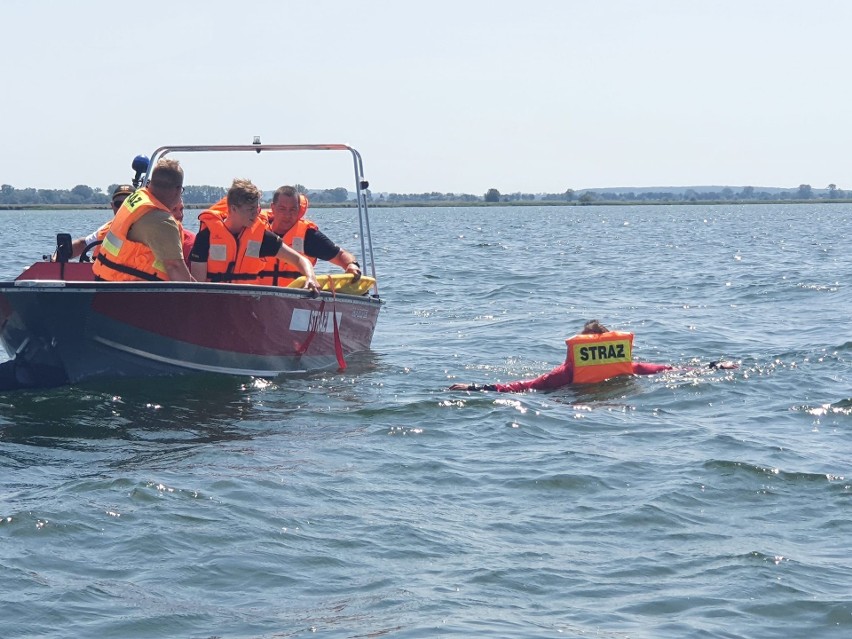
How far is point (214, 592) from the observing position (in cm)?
556

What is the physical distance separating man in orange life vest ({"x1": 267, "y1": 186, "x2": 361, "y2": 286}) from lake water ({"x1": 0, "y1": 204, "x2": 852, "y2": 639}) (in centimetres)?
112

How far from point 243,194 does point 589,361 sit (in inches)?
126

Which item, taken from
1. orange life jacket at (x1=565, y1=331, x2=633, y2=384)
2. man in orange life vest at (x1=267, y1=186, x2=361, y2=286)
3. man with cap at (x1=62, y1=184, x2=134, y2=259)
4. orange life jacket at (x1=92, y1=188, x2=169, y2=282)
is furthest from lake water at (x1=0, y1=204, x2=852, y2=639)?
man with cap at (x1=62, y1=184, x2=134, y2=259)

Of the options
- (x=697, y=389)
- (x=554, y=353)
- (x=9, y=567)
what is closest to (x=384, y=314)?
(x=554, y=353)

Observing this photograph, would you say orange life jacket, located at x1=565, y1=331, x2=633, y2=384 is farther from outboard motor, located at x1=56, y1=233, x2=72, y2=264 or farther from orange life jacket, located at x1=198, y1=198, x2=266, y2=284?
outboard motor, located at x1=56, y1=233, x2=72, y2=264

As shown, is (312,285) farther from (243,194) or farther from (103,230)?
(103,230)

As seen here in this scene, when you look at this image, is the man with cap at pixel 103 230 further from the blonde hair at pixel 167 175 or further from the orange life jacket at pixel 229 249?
the blonde hair at pixel 167 175

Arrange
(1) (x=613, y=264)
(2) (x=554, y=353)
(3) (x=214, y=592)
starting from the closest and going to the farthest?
(3) (x=214, y=592) → (2) (x=554, y=353) → (1) (x=613, y=264)

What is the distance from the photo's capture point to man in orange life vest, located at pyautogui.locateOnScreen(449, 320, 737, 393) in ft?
34.4

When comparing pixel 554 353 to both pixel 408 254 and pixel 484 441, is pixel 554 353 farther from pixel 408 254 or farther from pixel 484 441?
pixel 408 254

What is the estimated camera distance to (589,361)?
34.6 ft

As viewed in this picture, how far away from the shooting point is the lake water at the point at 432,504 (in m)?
5.41

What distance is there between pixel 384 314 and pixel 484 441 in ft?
31.3

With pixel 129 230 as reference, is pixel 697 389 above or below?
below
